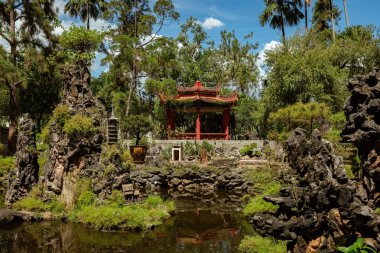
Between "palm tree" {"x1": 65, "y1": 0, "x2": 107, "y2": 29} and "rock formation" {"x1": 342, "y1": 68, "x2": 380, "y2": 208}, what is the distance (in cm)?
3206

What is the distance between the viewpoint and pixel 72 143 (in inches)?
549

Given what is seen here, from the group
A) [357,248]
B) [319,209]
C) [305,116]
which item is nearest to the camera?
[357,248]

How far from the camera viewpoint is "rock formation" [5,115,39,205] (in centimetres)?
1495

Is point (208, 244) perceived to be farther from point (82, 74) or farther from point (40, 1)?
point (40, 1)

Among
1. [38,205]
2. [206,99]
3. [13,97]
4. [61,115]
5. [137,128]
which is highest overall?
[206,99]

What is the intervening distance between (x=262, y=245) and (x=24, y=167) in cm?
1043

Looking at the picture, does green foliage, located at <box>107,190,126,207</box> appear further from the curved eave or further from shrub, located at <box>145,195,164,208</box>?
the curved eave

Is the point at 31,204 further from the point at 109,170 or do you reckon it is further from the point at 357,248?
the point at 357,248

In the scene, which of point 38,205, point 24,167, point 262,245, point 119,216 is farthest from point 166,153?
point 262,245

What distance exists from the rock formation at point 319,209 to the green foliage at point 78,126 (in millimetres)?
8325

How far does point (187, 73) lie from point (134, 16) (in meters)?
7.88

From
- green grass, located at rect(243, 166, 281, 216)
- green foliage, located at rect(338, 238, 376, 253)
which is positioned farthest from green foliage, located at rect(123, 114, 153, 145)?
green foliage, located at rect(338, 238, 376, 253)

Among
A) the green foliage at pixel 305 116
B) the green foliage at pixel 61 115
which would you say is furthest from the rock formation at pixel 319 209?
the green foliage at pixel 305 116

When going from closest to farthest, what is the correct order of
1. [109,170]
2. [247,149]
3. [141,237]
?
[141,237] < [109,170] < [247,149]
